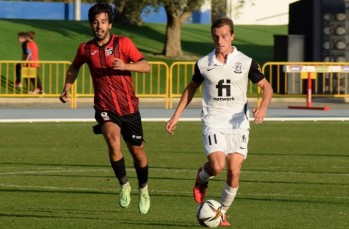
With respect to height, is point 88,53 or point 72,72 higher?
point 88,53

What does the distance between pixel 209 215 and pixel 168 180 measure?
496cm

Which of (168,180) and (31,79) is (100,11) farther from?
(31,79)

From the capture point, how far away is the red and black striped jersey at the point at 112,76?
42.5 ft

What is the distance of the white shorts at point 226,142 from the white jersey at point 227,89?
0.16 ft

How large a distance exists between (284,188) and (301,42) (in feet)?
87.1

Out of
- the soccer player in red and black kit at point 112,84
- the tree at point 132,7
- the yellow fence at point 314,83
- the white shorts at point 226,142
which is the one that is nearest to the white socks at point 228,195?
the white shorts at point 226,142

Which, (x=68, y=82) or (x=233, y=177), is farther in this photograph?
(x=68, y=82)

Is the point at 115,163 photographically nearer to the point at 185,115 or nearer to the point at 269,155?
the point at 269,155

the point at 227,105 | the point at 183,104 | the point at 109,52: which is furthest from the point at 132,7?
the point at 227,105

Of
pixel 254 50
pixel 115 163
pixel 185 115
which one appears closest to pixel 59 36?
pixel 254 50

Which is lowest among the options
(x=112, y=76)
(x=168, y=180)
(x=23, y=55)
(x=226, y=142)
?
(x=168, y=180)

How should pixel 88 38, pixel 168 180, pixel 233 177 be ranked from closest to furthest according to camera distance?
pixel 233 177 < pixel 168 180 < pixel 88 38

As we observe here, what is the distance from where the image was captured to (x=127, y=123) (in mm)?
13117

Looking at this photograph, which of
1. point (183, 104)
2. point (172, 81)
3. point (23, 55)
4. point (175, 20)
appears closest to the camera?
point (183, 104)
